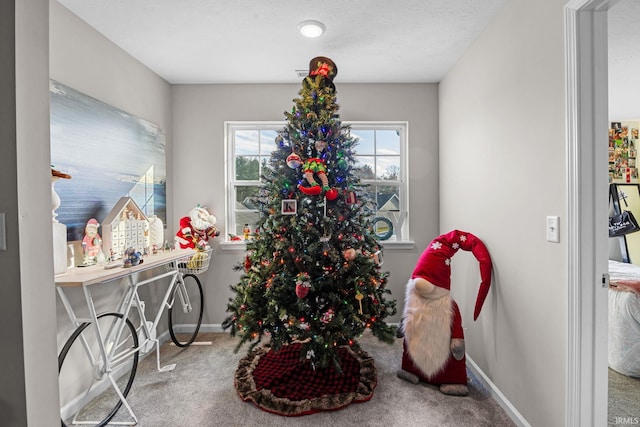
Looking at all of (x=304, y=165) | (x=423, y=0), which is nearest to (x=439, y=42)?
(x=423, y=0)

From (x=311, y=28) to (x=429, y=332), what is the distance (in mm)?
2143

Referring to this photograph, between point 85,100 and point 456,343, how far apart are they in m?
2.81

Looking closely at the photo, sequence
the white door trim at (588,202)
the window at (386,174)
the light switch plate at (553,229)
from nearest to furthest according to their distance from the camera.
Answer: the white door trim at (588,202), the light switch plate at (553,229), the window at (386,174)

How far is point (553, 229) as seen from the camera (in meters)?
1.47

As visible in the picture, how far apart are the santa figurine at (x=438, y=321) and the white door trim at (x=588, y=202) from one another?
2.19 feet

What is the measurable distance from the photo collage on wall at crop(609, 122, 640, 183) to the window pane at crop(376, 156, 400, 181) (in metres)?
3.09

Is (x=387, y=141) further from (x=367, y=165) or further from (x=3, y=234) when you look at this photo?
(x=3, y=234)

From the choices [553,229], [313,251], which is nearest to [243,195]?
[313,251]

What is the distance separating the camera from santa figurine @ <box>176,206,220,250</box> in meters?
2.79

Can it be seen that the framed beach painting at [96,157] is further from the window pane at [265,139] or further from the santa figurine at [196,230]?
the window pane at [265,139]

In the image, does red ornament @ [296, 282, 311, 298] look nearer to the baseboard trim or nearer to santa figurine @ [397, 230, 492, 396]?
santa figurine @ [397, 230, 492, 396]

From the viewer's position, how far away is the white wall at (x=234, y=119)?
10.0ft

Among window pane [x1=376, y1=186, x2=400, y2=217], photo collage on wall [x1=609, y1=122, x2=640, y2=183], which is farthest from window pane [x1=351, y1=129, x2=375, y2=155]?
photo collage on wall [x1=609, y1=122, x2=640, y2=183]

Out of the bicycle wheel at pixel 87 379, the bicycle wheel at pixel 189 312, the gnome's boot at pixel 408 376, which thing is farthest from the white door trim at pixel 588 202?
the bicycle wheel at pixel 189 312
